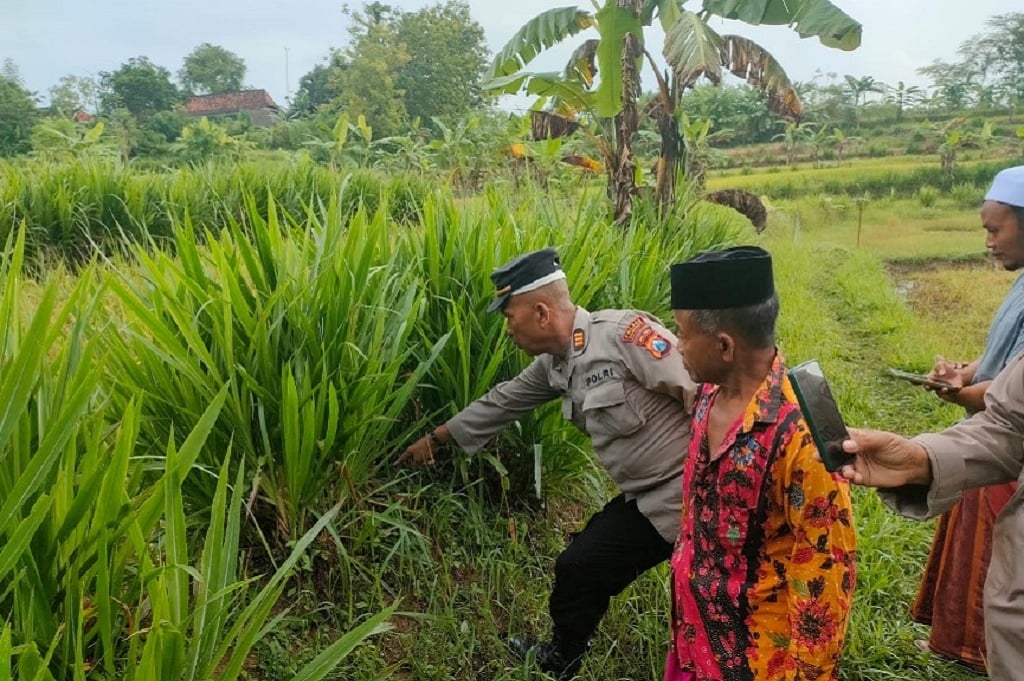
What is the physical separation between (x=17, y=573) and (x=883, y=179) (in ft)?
53.6

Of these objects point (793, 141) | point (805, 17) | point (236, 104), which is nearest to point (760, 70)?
point (805, 17)

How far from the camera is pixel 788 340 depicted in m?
6.05

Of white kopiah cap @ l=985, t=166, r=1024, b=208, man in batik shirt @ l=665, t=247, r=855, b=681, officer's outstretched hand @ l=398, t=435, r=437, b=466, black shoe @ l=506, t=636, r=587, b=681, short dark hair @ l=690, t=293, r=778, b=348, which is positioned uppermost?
white kopiah cap @ l=985, t=166, r=1024, b=208

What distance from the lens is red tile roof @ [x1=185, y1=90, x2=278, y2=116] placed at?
37750 millimetres

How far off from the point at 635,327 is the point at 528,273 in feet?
1.06

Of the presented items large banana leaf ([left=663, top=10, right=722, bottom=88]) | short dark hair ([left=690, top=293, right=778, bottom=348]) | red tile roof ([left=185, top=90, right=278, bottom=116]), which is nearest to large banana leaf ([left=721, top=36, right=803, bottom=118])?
large banana leaf ([left=663, top=10, right=722, bottom=88])

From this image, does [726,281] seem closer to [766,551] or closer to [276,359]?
[766,551]

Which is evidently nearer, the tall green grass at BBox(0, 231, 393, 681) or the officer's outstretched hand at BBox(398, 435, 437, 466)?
the tall green grass at BBox(0, 231, 393, 681)

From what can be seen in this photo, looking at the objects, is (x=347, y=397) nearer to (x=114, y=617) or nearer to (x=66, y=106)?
(x=114, y=617)

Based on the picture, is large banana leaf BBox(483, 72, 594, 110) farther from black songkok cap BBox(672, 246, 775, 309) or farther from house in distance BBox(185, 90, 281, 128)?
house in distance BBox(185, 90, 281, 128)

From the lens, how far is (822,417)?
1176mm

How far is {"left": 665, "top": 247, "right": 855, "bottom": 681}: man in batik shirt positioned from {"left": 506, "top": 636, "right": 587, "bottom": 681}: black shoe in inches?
27.2

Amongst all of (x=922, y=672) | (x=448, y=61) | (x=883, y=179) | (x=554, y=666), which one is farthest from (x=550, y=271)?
(x=448, y=61)

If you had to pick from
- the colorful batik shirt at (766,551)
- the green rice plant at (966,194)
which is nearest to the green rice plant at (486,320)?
the colorful batik shirt at (766,551)
